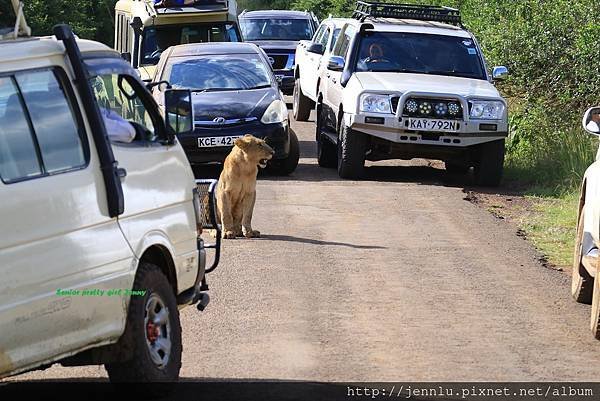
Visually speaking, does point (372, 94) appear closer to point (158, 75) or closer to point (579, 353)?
point (158, 75)

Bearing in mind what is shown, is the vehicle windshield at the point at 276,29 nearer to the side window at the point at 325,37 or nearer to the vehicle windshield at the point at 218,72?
the side window at the point at 325,37

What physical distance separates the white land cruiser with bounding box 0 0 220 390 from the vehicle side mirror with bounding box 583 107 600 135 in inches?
121

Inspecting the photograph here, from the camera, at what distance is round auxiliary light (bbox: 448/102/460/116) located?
1602 centimetres

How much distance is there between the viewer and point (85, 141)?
6340 mm

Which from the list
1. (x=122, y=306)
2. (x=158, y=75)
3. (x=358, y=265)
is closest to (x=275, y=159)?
(x=158, y=75)

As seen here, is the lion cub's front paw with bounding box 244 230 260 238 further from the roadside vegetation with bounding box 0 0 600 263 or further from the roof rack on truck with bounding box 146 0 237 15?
the roof rack on truck with bounding box 146 0 237 15

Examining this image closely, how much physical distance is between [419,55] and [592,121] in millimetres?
8038

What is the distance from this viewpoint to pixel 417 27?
1748 cm

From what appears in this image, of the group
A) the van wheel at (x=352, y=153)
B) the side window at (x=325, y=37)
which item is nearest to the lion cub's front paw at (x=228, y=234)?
the van wheel at (x=352, y=153)

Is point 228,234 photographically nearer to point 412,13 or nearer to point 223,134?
point 223,134

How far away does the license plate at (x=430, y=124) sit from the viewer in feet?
52.4

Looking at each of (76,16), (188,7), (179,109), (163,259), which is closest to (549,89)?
(188,7)

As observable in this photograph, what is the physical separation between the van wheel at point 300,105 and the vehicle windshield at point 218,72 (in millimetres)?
6741

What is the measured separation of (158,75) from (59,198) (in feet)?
38.0
